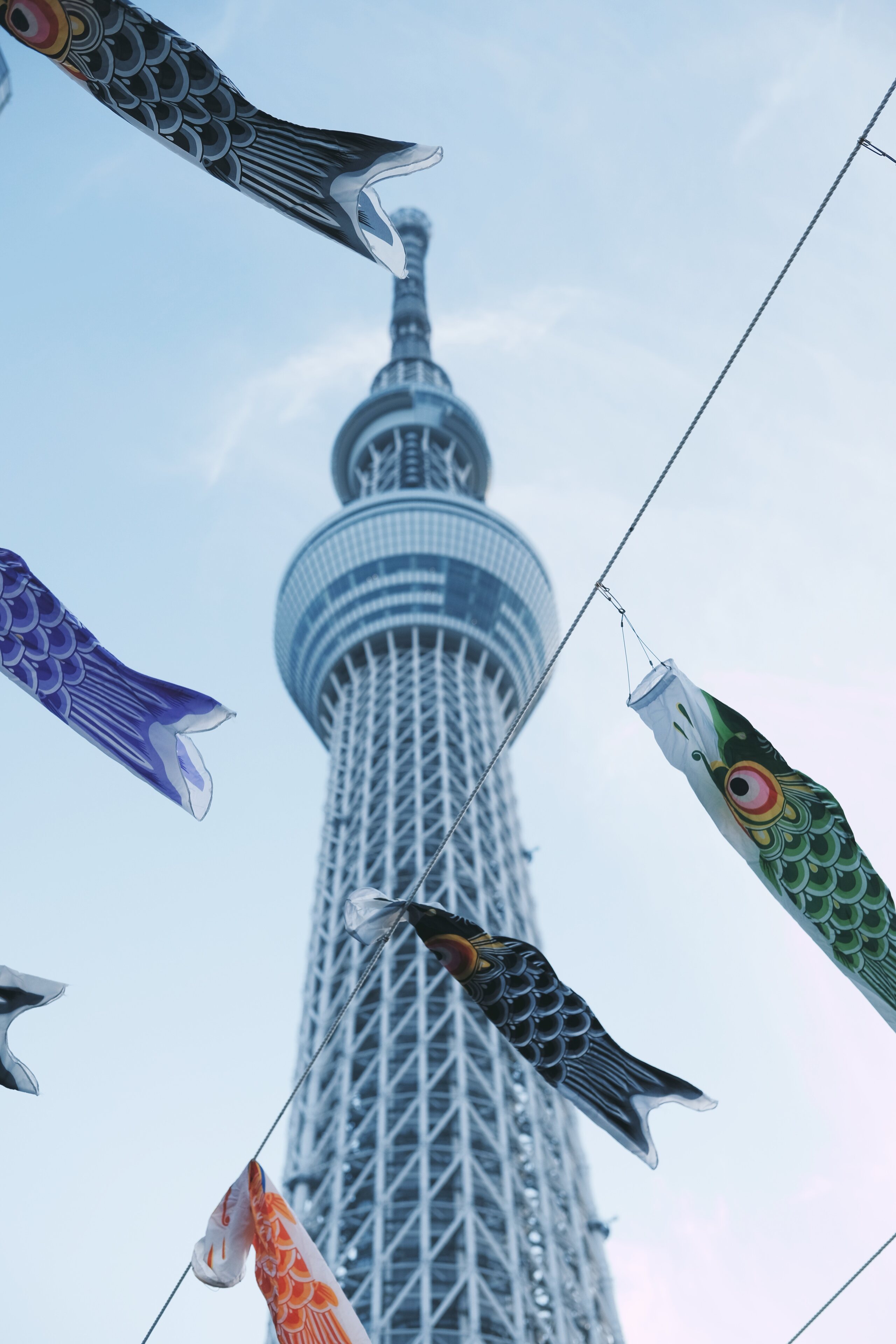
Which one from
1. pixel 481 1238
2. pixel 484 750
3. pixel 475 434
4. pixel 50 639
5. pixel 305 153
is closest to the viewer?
pixel 305 153

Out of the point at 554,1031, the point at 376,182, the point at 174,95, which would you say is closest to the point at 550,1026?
the point at 554,1031

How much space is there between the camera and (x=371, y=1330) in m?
45.0

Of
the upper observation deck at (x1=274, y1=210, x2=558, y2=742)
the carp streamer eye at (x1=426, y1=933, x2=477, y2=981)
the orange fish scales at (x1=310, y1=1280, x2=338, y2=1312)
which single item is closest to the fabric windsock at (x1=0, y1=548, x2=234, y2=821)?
the carp streamer eye at (x1=426, y1=933, x2=477, y2=981)

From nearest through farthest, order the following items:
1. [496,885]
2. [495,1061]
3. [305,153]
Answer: [305,153] → [495,1061] → [496,885]

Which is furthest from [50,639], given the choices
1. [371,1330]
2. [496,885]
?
[496,885]

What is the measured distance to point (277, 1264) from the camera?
487 inches

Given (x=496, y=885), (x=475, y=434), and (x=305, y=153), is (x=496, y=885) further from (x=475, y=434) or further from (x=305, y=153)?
(x=305, y=153)

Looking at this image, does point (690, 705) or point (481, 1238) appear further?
point (481, 1238)

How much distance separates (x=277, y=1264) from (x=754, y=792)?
257 inches

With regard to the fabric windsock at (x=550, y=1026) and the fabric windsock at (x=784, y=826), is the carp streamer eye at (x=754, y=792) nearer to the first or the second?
the fabric windsock at (x=784, y=826)

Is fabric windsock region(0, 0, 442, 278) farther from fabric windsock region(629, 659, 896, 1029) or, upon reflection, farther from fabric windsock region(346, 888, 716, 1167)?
fabric windsock region(346, 888, 716, 1167)

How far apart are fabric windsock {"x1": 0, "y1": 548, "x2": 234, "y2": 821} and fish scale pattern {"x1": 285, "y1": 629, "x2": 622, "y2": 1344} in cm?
3977

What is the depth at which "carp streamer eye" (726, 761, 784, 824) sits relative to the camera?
11.6 meters

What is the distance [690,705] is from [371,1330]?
Result: 40535 mm
